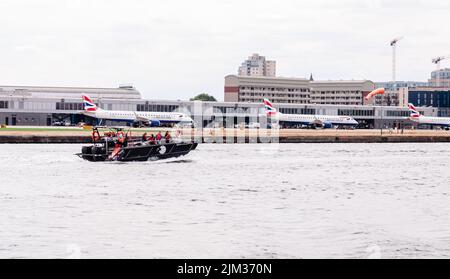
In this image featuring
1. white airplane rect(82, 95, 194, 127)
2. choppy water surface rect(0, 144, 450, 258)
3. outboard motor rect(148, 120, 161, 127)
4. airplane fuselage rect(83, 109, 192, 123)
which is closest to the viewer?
choppy water surface rect(0, 144, 450, 258)

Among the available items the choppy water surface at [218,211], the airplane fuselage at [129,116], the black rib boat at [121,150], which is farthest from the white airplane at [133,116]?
the black rib boat at [121,150]

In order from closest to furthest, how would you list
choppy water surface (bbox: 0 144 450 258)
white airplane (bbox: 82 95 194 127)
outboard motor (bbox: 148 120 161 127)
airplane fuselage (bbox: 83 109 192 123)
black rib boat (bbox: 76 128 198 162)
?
choppy water surface (bbox: 0 144 450 258) < black rib boat (bbox: 76 128 198 162) < airplane fuselage (bbox: 83 109 192 123) < white airplane (bbox: 82 95 194 127) < outboard motor (bbox: 148 120 161 127)

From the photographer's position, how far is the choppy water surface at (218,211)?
3400 centimetres

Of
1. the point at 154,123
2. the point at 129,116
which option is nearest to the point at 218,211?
the point at 129,116

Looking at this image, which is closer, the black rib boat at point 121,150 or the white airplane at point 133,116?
the black rib boat at point 121,150

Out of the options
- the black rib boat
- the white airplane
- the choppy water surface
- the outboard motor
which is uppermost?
the white airplane

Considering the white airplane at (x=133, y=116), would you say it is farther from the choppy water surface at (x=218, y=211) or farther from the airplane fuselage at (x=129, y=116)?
the choppy water surface at (x=218, y=211)

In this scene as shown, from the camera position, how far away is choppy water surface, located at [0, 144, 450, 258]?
34.0 meters

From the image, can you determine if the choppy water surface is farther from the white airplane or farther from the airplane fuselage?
the white airplane

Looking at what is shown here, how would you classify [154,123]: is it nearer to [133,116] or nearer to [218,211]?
[133,116]

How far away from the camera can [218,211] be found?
4478cm

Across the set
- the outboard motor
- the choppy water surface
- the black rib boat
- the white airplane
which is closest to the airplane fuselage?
the white airplane

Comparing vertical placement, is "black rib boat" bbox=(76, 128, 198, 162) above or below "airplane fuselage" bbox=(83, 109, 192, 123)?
below
